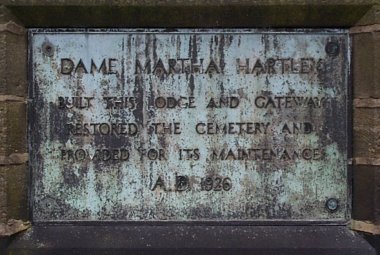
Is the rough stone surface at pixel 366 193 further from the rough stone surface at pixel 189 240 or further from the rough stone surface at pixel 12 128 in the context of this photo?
the rough stone surface at pixel 12 128

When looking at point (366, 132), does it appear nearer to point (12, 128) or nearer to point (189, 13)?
point (189, 13)

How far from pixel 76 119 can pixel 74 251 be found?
2.11ft

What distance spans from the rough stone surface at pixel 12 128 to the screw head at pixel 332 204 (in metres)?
1.53

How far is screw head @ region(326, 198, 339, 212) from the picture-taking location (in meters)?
2.61

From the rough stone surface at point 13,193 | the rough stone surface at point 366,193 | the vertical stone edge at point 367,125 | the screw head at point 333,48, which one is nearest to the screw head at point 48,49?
the rough stone surface at point 13,193

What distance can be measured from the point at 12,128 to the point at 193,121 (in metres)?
0.87

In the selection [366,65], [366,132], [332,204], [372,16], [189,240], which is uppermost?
[372,16]

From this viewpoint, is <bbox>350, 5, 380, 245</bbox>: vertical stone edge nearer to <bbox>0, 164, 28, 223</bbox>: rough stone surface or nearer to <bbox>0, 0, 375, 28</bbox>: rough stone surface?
<bbox>0, 0, 375, 28</bbox>: rough stone surface

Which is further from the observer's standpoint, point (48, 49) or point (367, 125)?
point (48, 49)

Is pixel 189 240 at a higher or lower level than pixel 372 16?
lower


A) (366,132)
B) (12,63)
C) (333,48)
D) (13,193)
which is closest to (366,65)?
(333,48)

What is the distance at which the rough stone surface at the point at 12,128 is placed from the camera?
248 cm

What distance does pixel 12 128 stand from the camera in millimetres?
2514

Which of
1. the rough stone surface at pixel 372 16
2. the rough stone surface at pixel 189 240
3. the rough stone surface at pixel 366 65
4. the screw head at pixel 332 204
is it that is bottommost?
the rough stone surface at pixel 189 240
